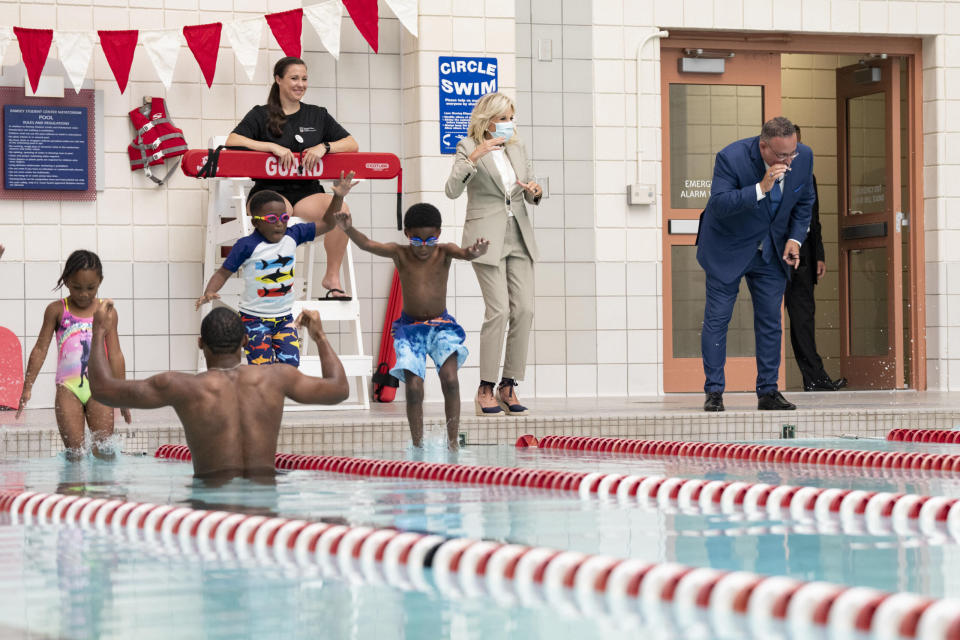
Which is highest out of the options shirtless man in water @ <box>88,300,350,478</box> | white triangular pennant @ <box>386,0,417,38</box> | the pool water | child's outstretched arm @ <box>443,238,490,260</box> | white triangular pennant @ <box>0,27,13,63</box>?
white triangular pennant @ <box>386,0,417,38</box>

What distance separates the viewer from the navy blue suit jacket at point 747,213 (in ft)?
28.3

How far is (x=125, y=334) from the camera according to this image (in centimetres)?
1007


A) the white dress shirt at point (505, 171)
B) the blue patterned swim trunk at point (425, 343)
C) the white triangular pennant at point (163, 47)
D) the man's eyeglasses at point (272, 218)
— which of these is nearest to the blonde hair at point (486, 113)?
the white dress shirt at point (505, 171)

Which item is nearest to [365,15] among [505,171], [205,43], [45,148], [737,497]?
[205,43]

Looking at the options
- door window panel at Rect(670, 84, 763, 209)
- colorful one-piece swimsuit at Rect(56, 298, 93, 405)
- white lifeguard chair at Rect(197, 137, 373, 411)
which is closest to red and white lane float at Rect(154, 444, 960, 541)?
colorful one-piece swimsuit at Rect(56, 298, 93, 405)

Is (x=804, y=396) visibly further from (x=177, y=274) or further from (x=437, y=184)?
(x=177, y=274)

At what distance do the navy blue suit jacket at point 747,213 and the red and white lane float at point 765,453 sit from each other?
1614 millimetres

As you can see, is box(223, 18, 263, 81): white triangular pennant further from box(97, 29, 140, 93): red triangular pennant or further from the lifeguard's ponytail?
the lifeguard's ponytail

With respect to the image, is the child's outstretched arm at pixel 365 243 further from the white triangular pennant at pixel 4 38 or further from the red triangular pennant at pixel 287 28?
the white triangular pennant at pixel 4 38

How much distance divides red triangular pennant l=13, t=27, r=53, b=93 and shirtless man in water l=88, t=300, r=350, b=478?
451cm

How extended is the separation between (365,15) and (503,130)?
2555 mm

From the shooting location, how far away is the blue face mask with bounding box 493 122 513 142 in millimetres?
8086

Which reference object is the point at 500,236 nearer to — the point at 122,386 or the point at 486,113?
the point at 486,113

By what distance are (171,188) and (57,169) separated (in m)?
0.77
